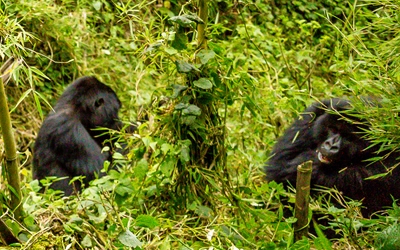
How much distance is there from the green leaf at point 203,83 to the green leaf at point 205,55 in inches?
2.9

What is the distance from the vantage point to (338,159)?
3.65 meters

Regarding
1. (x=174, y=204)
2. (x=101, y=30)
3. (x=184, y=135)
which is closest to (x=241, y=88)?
(x=184, y=135)

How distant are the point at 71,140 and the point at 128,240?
272 centimetres

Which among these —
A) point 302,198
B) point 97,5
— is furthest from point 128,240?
point 97,5

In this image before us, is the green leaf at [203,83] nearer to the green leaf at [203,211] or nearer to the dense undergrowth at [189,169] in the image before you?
the dense undergrowth at [189,169]

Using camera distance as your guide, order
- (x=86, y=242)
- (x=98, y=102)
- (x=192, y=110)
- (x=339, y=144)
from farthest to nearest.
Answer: (x=98, y=102)
(x=339, y=144)
(x=192, y=110)
(x=86, y=242)

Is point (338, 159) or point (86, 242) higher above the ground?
point (86, 242)

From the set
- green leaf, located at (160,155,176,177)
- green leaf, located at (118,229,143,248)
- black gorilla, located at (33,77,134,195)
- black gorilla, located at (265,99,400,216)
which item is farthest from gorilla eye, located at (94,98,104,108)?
green leaf, located at (118,229,143,248)

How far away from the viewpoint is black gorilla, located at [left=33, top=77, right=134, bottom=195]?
4.44 metres

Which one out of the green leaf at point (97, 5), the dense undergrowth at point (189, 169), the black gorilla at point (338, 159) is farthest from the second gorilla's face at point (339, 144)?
the green leaf at point (97, 5)

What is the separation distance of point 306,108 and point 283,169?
47 centimetres

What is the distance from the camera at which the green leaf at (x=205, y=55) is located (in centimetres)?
230

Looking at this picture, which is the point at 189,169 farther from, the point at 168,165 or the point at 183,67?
the point at 183,67

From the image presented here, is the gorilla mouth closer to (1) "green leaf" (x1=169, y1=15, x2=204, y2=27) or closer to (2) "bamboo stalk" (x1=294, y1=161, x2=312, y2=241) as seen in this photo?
(2) "bamboo stalk" (x1=294, y1=161, x2=312, y2=241)
